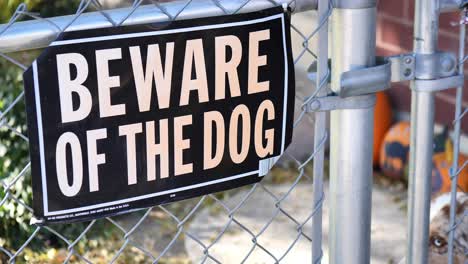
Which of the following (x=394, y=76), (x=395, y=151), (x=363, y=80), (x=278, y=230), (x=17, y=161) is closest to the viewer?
(x=363, y=80)

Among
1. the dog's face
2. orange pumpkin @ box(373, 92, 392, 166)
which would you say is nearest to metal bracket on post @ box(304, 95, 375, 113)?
the dog's face

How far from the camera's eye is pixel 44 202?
1934mm

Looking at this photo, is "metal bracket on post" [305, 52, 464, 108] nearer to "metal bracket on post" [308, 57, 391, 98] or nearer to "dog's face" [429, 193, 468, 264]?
"metal bracket on post" [308, 57, 391, 98]

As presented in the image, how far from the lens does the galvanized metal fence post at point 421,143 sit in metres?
2.33

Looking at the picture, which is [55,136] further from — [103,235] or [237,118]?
[103,235]

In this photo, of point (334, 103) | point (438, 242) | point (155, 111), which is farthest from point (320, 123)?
point (438, 242)

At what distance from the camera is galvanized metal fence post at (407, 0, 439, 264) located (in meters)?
2.33

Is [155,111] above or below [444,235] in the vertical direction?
above

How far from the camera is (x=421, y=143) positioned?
93.0 inches

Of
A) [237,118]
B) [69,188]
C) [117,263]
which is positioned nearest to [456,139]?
[237,118]

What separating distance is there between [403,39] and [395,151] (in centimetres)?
81

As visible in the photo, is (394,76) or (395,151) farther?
(395,151)

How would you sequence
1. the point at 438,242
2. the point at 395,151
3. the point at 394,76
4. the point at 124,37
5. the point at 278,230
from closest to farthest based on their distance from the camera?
1. the point at 124,37
2. the point at 394,76
3. the point at 438,242
4. the point at 278,230
5. the point at 395,151

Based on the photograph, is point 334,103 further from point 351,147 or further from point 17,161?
point 17,161
